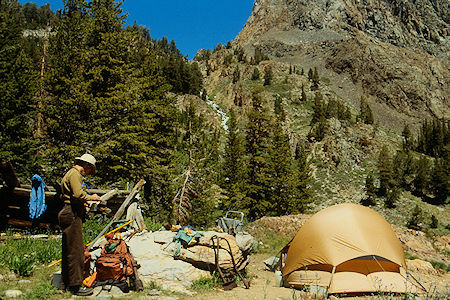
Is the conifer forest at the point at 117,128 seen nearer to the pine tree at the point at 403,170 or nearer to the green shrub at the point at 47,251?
the green shrub at the point at 47,251

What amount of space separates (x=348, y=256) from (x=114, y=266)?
5807mm

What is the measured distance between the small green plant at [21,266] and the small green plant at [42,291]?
33.3 inches

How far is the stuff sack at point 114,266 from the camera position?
19.4ft

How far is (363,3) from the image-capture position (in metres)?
133

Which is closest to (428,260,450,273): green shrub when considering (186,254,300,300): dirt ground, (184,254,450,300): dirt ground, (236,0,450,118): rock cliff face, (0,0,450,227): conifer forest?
(184,254,450,300): dirt ground

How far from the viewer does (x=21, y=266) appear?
19.9ft

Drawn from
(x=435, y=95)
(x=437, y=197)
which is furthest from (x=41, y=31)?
(x=435, y=95)

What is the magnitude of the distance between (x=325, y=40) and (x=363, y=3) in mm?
31986

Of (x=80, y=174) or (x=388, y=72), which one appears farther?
(x=388, y=72)

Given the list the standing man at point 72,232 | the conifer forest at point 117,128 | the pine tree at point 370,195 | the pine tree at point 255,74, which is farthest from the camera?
the pine tree at point 255,74

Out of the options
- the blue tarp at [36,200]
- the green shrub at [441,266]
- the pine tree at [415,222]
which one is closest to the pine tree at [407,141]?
the pine tree at [415,222]

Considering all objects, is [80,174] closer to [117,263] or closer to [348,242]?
[117,263]

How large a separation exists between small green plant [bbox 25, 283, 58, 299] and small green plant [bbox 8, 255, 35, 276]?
846 mm

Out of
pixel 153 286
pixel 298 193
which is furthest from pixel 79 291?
pixel 298 193
